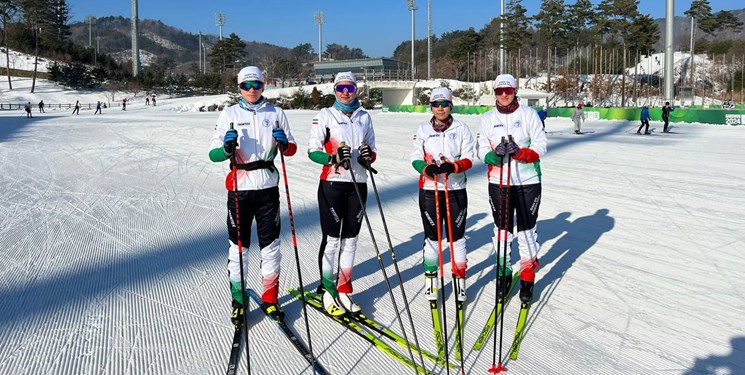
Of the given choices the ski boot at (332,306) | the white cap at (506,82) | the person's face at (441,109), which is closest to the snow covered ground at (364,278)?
the ski boot at (332,306)

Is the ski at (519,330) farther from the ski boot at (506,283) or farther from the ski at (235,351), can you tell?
the ski at (235,351)

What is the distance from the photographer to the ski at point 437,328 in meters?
3.54

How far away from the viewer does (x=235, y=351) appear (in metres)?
3.50

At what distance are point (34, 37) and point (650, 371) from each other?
84.0 metres

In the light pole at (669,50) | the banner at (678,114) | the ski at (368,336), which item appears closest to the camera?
the ski at (368,336)

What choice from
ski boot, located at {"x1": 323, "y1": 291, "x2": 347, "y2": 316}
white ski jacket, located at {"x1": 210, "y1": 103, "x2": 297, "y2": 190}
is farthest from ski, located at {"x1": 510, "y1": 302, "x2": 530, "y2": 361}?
white ski jacket, located at {"x1": 210, "y1": 103, "x2": 297, "y2": 190}

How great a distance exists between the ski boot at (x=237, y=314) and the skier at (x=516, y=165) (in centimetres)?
197

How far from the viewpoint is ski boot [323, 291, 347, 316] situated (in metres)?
4.06

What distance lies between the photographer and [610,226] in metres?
6.85

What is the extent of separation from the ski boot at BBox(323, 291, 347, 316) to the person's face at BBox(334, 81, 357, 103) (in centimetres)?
151

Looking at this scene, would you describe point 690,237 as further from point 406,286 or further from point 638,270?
point 406,286

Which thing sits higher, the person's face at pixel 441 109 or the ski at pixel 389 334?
the person's face at pixel 441 109

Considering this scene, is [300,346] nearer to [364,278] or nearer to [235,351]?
[235,351]

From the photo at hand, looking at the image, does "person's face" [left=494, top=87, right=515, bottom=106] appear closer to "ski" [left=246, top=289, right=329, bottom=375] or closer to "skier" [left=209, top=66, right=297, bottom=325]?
"skier" [left=209, top=66, right=297, bottom=325]
